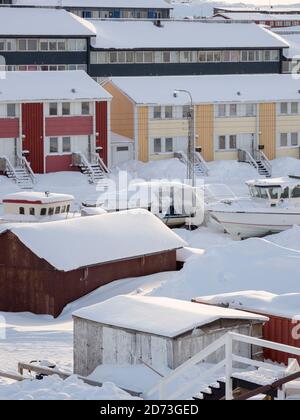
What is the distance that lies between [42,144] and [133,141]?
4.52 metres

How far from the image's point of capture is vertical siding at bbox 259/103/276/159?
174 feet

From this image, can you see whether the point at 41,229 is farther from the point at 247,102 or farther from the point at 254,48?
the point at 254,48

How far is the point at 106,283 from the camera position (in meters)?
29.6

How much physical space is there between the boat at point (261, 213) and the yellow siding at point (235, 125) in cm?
1367

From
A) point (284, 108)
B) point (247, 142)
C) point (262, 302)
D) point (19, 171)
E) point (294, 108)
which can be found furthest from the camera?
point (294, 108)

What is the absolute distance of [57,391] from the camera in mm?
15531

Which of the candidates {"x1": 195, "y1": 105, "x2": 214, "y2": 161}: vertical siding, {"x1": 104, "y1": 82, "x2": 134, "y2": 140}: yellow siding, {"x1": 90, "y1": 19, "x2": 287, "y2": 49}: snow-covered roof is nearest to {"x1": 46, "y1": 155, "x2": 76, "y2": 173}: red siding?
{"x1": 104, "y1": 82, "x2": 134, "y2": 140}: yellow siding

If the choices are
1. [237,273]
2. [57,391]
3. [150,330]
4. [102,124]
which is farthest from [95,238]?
[102,124]

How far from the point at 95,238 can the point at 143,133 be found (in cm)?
2120

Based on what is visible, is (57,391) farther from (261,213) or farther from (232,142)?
(232,142)

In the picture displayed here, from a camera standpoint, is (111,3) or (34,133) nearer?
(34,133)

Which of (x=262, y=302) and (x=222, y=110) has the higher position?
(x=262, y=302)
